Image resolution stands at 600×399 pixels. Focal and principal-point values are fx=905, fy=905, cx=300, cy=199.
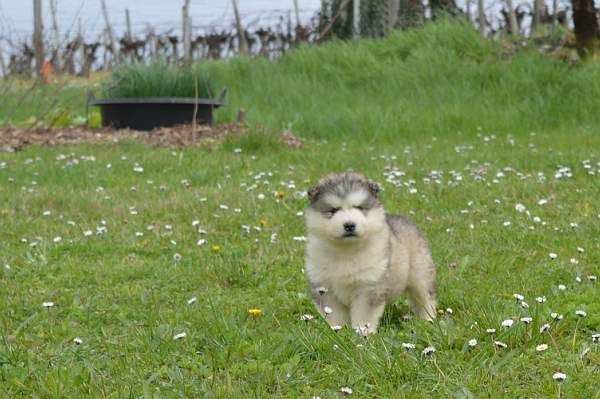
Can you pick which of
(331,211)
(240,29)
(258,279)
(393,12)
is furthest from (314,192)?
(240,29)

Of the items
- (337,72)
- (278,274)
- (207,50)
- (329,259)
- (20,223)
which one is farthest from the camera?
(207,50)

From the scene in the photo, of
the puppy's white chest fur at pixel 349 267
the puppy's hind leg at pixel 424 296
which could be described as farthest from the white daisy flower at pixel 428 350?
the puppy's hind leg at pixel 424 296

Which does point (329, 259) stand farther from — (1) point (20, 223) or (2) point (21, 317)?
(1) point (20, 223)

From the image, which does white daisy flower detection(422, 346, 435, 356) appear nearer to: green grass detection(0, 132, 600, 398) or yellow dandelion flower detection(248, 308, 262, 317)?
green grass detection(0, 132, 600, 398)

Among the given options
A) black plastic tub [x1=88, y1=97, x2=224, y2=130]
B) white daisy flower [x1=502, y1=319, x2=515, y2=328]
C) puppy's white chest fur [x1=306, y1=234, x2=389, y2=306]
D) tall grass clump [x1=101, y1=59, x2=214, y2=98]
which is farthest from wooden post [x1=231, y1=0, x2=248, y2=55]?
white daisy flower [x1=502, y1=319, x2=515, y2=328]

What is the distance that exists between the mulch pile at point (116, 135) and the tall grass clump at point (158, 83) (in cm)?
67

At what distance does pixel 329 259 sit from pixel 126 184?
5.36 metres

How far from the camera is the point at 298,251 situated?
660cm

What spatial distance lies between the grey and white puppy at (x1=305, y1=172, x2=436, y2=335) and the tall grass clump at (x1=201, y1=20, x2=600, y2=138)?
854 centimetres

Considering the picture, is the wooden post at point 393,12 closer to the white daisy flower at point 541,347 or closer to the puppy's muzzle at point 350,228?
the puppy's muzzle at point 350,228

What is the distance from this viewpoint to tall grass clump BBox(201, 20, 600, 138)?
13711mm

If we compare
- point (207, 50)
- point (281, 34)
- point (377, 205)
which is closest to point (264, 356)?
point (377, 205)

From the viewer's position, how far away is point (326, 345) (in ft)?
13.3

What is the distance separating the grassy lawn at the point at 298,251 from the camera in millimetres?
3830
